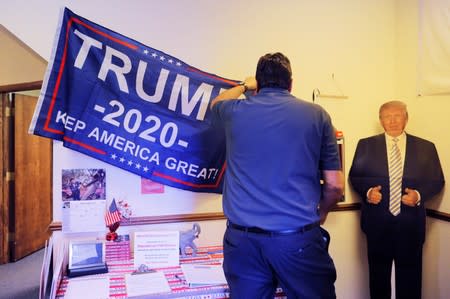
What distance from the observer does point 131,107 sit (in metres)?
2.03

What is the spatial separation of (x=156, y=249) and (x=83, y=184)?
518 mm

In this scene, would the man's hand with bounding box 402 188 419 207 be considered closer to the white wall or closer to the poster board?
the white wall

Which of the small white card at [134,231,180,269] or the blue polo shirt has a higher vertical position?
the blue polo shirt

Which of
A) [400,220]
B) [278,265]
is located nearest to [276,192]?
[278,265]

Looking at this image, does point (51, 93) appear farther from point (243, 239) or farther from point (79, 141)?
point (243, 239)

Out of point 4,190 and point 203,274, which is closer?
point 203,274

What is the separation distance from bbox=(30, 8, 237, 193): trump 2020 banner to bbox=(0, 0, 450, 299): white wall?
0.15 metres

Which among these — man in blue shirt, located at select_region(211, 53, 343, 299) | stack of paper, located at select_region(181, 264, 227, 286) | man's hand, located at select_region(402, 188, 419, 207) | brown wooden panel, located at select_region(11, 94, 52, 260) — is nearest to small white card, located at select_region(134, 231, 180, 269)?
stack of paper, located at select_region(181, 264, 227, 286)

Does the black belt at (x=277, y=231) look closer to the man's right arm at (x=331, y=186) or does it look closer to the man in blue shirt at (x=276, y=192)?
the man in blue shirt at (x=276, y=192)

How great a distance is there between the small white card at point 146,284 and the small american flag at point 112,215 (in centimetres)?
31

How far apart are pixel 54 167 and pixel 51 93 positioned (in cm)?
40

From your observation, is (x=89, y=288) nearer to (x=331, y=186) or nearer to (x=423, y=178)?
(x=331, y=186)

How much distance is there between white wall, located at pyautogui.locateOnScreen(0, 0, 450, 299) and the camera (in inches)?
82.0

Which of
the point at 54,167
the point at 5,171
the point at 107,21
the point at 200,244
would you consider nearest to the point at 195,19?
the point at 107,21
